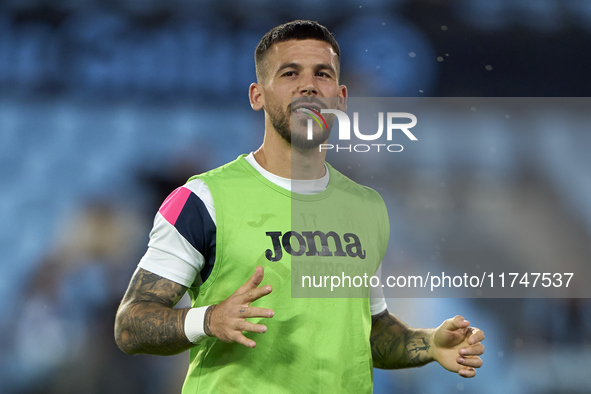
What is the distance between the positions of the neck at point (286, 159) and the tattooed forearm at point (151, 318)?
418 mm

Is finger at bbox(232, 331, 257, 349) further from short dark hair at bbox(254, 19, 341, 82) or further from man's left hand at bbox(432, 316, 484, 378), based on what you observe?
short dark hair at bbox(254, 19, 341, 82)

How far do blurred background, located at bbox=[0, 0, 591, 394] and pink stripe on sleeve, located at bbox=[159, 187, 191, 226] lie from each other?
1.03m

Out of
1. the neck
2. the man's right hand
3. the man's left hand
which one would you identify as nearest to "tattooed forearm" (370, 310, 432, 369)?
the man's left hand

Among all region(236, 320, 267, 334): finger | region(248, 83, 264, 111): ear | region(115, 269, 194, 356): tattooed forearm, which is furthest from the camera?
region(248, 83, 264, 111): ear

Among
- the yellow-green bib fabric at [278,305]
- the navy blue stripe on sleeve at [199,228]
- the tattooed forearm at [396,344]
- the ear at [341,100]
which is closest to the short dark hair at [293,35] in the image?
the ear at [341,100]

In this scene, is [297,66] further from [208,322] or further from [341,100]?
[208,322]

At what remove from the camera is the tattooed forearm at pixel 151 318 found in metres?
1.20

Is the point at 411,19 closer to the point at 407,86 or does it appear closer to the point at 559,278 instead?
the point at 407,86

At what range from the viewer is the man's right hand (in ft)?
3.56

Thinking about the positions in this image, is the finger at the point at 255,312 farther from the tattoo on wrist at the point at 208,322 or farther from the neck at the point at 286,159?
the neck at the point at 286,159

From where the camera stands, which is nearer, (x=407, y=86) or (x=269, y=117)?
(x=269, y=117)

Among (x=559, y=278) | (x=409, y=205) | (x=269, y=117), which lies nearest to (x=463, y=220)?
(x=409, y=205)

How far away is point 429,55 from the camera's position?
2908 millimetres

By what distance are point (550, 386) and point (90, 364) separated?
7.34 ft
